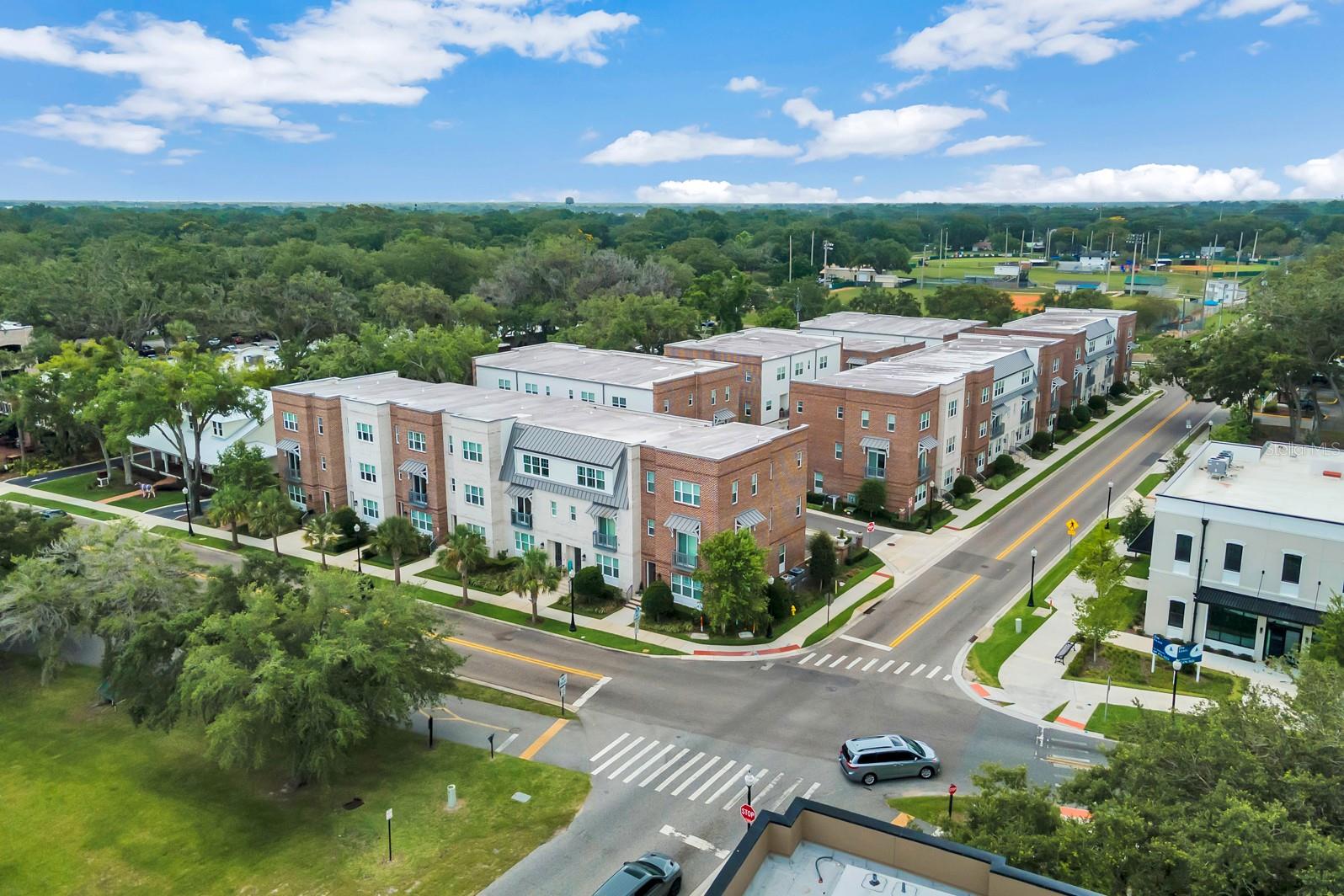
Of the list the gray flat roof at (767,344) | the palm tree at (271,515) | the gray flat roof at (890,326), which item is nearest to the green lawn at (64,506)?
the palm tree at (271,515)

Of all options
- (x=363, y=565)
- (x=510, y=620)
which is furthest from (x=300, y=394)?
(x=510, y=620)

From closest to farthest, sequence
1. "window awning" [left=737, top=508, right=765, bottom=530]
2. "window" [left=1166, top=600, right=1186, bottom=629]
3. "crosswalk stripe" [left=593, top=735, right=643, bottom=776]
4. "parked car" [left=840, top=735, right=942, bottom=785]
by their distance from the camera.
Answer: "parked car" [left=840, top=735, right=942, bottom=785] < "crosswalk stripe" [left=593, top=735, right=643, bottom=776] < "window" [left=1166, top=600, right=1186, bottom=629] < "window awning" [left=737, top=508, right=765, bottom=530]

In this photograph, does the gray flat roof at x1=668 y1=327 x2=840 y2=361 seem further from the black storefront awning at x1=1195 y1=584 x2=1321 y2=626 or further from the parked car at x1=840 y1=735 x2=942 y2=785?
the parked car at x1=840 y1=735 x2=942 y2=785

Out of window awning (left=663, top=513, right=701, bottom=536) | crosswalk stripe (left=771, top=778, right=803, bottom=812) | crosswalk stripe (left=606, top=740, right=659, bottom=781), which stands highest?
window awning (left=663, top=513, right=701, bottom=536)

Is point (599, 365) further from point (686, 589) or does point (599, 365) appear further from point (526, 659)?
point (526, 659)

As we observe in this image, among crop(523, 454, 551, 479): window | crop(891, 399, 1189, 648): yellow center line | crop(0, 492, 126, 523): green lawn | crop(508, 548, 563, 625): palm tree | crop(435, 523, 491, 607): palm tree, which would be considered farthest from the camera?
crop(0, 492, 126, 523): green lawn

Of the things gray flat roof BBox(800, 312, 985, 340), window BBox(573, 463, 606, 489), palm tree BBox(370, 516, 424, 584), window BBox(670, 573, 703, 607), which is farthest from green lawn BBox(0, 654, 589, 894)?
gray flat roof BBox(800, 312, 985, 340)

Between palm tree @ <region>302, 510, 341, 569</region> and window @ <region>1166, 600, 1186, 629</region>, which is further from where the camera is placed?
palm tree @ <region>302, 510, 341, 569</region>

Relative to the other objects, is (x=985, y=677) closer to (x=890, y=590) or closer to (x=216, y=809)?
(x=890, y=590)
